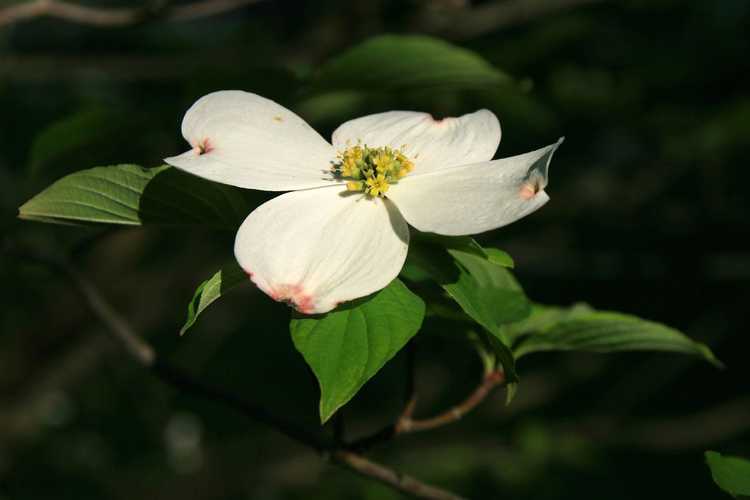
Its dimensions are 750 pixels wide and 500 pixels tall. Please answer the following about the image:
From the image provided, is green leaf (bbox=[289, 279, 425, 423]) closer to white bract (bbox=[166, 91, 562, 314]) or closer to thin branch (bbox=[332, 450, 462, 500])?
white bract (bbox=[166, 91, 562, 314])

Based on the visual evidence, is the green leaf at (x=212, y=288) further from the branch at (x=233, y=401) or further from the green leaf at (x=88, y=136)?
the green leaf at (x=88, y=136)

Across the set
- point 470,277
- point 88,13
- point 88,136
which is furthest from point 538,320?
point 88,13

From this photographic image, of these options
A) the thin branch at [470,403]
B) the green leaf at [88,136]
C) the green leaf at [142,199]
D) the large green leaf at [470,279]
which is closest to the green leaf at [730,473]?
the large green leaf at [470,279]

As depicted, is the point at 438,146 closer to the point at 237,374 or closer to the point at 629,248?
the point at 237,374

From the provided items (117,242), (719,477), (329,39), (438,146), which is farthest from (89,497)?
(719,477)

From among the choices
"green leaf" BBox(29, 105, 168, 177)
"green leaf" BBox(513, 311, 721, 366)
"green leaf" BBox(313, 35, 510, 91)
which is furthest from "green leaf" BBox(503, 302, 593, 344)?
"green leaf" BBox(29, 105, 168, 177)
